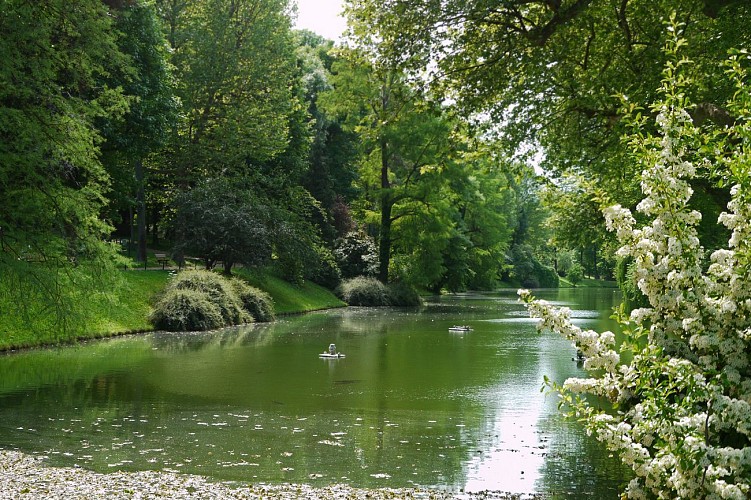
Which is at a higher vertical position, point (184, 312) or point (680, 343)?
point (680, 343)

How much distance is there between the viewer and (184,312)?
88.4 ft

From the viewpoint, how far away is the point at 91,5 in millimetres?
14523

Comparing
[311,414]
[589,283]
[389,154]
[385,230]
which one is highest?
[389,154]

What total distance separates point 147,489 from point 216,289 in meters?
21.9

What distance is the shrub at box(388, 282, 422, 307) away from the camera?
43.7 metres

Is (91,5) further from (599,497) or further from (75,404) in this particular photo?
(599,497)

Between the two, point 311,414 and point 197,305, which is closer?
point 311,414

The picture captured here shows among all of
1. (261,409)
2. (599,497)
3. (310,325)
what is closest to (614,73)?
(599,497)

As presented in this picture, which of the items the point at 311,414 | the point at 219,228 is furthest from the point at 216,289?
the point at 311,414

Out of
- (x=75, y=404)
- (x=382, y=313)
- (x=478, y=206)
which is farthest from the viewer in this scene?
(x=478, y=206)

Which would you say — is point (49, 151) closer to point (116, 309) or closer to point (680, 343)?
point (116, 309)

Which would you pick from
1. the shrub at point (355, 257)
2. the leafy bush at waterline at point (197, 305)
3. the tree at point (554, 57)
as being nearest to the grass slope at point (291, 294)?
the shrub at point (355, 257)

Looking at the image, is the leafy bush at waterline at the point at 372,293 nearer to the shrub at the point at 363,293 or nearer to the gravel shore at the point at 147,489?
the shrub at the point at 363,293

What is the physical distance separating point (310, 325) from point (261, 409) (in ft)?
56.3
